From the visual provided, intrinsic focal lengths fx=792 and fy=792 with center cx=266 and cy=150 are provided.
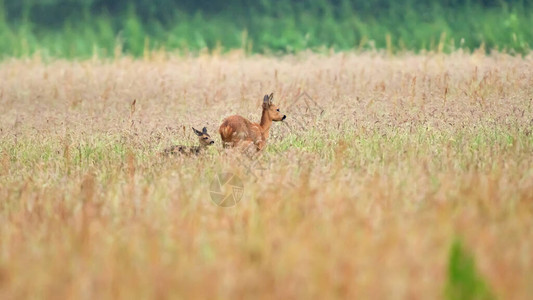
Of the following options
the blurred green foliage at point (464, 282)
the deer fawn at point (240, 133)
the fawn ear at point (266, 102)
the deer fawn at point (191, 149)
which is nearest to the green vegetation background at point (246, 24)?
the fawn ear at point (266, 102)

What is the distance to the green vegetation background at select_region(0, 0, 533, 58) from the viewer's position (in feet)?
62.4

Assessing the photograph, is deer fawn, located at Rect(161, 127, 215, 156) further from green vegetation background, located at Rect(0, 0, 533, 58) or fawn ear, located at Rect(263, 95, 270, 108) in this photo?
green vegetation background, located at Rect(0, 0, 533, 58)

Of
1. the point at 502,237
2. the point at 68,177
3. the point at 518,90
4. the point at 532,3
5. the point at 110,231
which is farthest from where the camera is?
the point at 532,3

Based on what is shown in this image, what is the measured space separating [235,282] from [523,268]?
1.33 metres

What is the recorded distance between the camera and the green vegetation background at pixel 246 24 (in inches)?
749

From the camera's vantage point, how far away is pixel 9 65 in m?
16.9

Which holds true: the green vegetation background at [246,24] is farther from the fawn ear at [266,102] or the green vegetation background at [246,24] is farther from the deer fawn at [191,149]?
the deer fawn at [191,149]

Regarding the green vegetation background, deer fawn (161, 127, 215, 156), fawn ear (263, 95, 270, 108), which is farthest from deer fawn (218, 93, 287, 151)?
the green vegetation background

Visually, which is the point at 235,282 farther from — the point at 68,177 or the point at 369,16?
the point at 369,16

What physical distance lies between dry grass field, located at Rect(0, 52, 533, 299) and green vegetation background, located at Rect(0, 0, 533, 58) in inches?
280

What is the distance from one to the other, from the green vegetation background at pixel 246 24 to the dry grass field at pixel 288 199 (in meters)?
7.10

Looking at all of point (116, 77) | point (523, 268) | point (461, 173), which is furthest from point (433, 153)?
point (116, 77)

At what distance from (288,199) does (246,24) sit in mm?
16011

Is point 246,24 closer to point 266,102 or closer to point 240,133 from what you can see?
point 266,102
